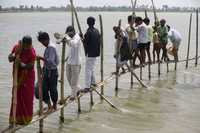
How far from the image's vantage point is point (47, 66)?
945 cm

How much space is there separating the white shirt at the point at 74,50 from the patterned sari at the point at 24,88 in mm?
1718

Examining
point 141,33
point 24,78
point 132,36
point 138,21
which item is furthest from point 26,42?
point 141,33

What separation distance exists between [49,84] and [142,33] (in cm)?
636

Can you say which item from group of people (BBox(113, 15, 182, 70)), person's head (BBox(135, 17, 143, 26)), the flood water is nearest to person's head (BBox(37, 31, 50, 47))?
the flood water

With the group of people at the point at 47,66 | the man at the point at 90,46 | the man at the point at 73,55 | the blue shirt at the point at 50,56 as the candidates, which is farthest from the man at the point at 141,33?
the blue shirt at the point at 50,56

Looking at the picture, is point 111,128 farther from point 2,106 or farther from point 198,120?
point 2,106

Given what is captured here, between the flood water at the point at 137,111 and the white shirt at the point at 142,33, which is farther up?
the white shirt at the point at 142,33

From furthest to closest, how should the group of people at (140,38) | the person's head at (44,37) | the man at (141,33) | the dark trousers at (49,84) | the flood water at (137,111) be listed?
the man at (141,33) < the group of people at (140,38) < the flood water at (137,111) < the dark trousers at (49,84) < the person's head at (44,37)

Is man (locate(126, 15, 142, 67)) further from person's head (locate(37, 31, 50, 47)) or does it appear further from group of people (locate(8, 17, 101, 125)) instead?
person's head (locate(37, 31, 50, 47))

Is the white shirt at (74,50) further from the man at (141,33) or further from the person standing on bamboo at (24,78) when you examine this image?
the man at (141,33)

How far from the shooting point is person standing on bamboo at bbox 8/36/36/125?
27.6 feet

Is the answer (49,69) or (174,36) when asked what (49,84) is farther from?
(174,36)

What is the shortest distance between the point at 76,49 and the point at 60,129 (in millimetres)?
1775

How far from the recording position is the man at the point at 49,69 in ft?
30.4
